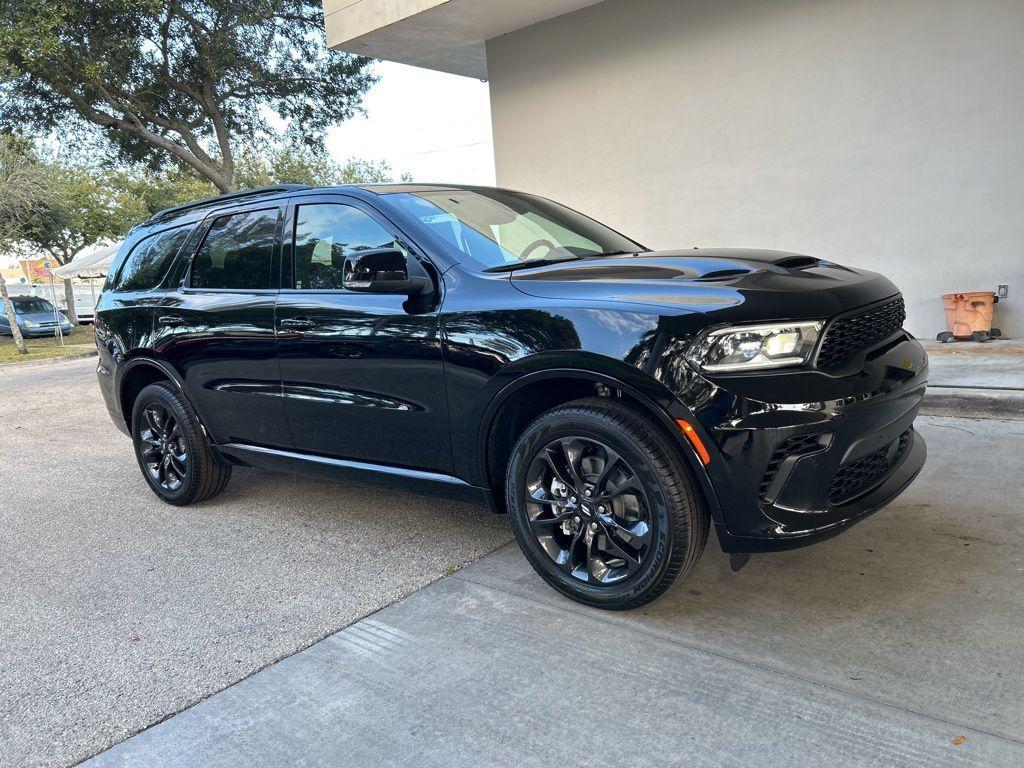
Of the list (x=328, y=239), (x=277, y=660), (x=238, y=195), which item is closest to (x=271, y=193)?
(x=238, y=195)

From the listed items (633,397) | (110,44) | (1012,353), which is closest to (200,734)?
(633,397)

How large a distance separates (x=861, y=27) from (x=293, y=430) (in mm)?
7908

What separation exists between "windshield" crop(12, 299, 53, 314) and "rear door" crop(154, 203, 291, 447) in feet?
86.1

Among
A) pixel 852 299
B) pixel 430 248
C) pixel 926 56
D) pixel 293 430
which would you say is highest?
pixel 926 56

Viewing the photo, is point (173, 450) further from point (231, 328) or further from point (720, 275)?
point (720, 275)

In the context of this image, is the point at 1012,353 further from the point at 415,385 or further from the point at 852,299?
the point at 415,385

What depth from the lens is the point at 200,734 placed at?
2.46 metres

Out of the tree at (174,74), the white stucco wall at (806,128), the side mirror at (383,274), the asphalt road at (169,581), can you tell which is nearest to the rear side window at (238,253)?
the side mirror at (383,274)

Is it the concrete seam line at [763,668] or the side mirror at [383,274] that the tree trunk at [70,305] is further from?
the concrete seam line at [763,668]

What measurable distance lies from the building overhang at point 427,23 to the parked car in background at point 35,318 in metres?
18.6

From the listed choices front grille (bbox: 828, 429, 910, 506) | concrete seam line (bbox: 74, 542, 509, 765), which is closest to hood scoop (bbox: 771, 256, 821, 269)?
front grille (bbox: 828, 429, 910, 506)

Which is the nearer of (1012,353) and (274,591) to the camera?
(274,591)

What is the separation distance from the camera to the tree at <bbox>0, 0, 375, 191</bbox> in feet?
46.2

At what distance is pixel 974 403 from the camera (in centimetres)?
577
